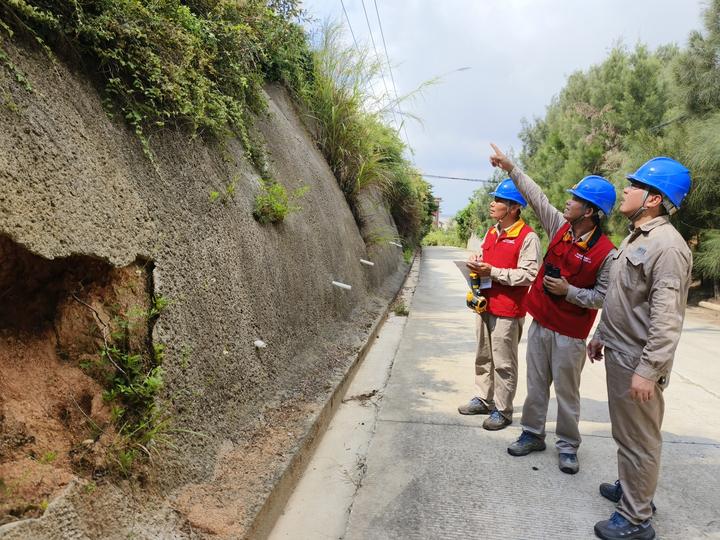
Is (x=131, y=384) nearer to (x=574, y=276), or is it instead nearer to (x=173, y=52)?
(x=173, y=52)

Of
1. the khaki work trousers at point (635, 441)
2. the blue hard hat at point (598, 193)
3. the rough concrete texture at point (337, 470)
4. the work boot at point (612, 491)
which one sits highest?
the blue hard hat at point (598, 193)

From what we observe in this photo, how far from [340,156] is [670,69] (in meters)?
10.4

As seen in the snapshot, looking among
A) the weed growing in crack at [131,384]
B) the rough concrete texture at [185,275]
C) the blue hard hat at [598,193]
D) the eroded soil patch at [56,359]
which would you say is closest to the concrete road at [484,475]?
the rough concrete texture at [185,275]

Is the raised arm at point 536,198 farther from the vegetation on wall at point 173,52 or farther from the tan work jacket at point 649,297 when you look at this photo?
the vegetation on wall at point 173,52

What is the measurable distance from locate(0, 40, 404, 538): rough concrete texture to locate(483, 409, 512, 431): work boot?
133cm

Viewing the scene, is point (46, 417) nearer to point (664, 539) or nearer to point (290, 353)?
point (290, 353)

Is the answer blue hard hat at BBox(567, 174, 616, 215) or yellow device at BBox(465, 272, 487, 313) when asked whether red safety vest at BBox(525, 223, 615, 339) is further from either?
yellow device at BBox(465, 272, 487, 313)

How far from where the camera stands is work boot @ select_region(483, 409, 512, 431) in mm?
3863

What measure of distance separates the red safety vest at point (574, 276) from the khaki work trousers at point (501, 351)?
0.49 meters

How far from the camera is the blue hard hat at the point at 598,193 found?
3.17m

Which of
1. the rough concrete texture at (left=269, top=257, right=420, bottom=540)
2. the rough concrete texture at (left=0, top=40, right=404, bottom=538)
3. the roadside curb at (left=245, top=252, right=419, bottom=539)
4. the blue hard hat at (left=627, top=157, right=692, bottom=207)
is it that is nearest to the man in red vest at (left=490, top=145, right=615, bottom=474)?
the blue hard hat at (left=627, top=157, right=692, bottom=207)

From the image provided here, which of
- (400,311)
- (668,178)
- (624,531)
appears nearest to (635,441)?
(624,531)

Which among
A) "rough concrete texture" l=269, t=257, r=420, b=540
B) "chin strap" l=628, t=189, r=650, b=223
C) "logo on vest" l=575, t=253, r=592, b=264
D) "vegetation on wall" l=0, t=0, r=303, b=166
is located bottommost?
"rough concrete texture" l=269, t=257, r=420, b=540

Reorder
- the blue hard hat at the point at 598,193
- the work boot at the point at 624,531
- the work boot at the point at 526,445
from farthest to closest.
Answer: the work boot at the point at 526,445, the blue hard hat at the point at 598,193, the work boot at the point at 624,531
